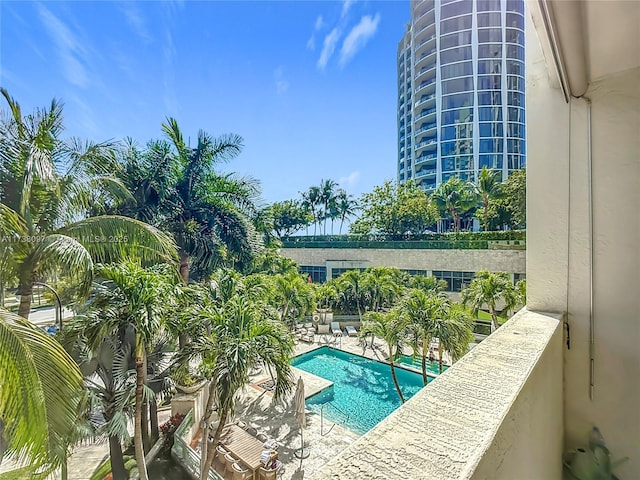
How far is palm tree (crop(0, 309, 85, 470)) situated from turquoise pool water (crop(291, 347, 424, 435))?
21.2 ft

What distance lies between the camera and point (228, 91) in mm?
10875

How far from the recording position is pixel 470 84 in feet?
117

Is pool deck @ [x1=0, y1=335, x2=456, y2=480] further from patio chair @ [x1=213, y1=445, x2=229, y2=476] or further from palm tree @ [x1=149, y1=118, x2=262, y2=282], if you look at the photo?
palm tree @ [x1=149, y1=118, x2=262, y2=282]

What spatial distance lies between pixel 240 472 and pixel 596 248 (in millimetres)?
6506

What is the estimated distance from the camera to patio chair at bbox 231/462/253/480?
18.5 feet

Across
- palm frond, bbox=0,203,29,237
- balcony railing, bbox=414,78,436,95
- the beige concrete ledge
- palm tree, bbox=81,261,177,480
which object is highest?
balcony railing, bbox=414,78,436,95

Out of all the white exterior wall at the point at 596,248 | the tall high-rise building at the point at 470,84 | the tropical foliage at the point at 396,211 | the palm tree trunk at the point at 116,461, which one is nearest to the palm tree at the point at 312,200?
the tropical foliage at the point at 396,211

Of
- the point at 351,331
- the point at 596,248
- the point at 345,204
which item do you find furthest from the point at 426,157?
the point at 596,248

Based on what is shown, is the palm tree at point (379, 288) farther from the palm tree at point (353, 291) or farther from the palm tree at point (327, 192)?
the palm tree at point (327, 192)

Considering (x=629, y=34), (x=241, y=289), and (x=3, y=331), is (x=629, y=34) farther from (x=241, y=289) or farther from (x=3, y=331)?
(x=241, y=289)

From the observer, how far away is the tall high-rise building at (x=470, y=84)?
34438 millimetres

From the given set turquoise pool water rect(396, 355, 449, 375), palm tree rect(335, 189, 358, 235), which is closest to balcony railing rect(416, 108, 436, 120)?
palm tree rect(335, 189, 358, 235)

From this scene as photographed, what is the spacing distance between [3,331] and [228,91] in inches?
403

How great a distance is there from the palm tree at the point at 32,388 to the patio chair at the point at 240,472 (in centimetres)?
359
